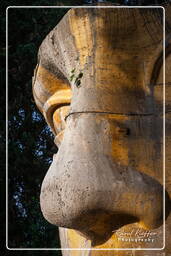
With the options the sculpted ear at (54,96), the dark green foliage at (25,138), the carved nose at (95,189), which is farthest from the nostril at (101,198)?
the dark green foliage at (25,138)

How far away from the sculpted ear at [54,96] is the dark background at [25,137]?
11.9 ft

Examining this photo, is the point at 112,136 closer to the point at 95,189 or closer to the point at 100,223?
the point at 95,189

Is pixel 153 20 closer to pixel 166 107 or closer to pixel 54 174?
pixel 166 107

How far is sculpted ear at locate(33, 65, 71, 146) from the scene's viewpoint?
3693 millimetres

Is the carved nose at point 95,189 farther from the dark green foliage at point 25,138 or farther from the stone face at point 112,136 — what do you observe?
the dark green foliage at point 25,138

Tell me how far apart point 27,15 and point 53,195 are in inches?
200

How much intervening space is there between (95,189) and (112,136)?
275 mm

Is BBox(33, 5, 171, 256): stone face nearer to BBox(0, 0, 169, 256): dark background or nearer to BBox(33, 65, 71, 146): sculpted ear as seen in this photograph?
BBox(33, 65, 71, 146): sculpted ear

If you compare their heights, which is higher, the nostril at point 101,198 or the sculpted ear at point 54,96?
the sculpted ear at point 54,96

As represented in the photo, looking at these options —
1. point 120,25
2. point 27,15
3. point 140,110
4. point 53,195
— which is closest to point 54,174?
point 53,195

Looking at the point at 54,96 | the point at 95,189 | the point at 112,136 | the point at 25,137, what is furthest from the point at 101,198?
the point at 25,137

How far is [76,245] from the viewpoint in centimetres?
346

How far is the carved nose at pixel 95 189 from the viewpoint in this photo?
3.05 metres

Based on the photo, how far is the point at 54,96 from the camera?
373cm
